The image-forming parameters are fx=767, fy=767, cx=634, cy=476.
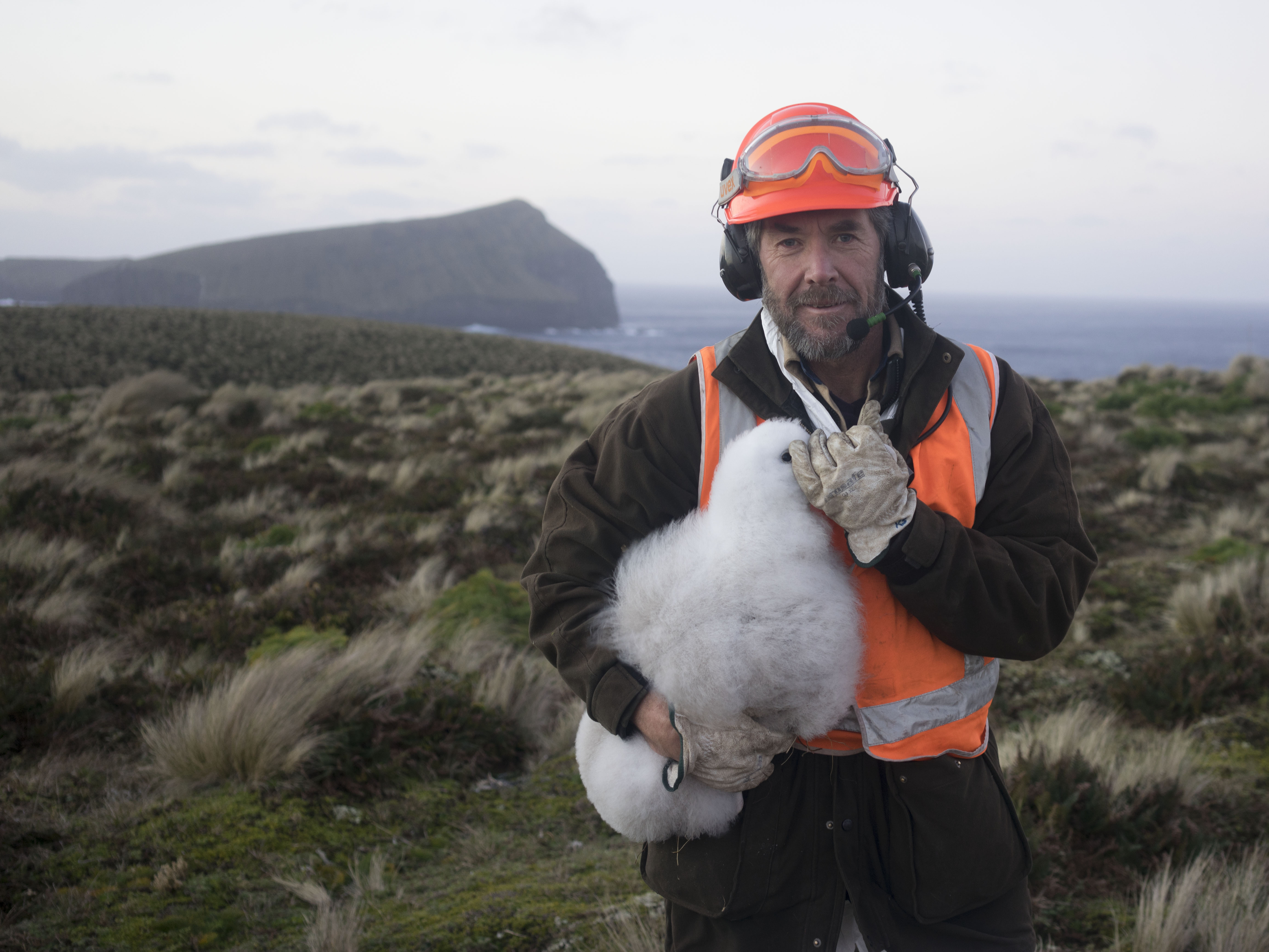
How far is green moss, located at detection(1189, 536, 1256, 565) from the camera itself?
6.45m

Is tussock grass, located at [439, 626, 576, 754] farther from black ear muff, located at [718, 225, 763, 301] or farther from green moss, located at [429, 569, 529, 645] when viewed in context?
black ear muff, located at [718, 225, 763, 301]

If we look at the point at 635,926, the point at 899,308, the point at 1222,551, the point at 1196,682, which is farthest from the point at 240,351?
the point at 899,308

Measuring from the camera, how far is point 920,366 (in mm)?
1845

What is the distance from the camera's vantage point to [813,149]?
6.33ft

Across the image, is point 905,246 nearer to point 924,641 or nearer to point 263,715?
point 924,641

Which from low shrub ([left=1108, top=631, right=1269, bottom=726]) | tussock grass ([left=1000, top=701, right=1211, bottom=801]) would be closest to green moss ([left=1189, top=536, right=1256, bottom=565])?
low shrub ([left=1108, top=631, right=1269, bottom=726])

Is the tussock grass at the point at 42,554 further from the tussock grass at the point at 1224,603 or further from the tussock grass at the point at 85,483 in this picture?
the tussock grass at the point at 1224,603

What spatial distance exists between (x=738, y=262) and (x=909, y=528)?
0.97 meters

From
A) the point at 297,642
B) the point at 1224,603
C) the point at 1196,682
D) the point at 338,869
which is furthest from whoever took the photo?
the point at 1224,603

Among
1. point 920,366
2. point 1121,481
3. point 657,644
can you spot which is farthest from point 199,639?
point 1121,481

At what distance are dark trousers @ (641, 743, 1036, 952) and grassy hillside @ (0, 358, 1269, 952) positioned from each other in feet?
2.83

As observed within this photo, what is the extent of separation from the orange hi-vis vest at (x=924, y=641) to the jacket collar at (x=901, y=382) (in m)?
0.03

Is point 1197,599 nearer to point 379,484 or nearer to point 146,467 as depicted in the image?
point 379,484

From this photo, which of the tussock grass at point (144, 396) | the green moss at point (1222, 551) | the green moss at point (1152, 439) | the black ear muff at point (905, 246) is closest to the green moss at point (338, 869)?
the black ear muff at point (905, 246)
